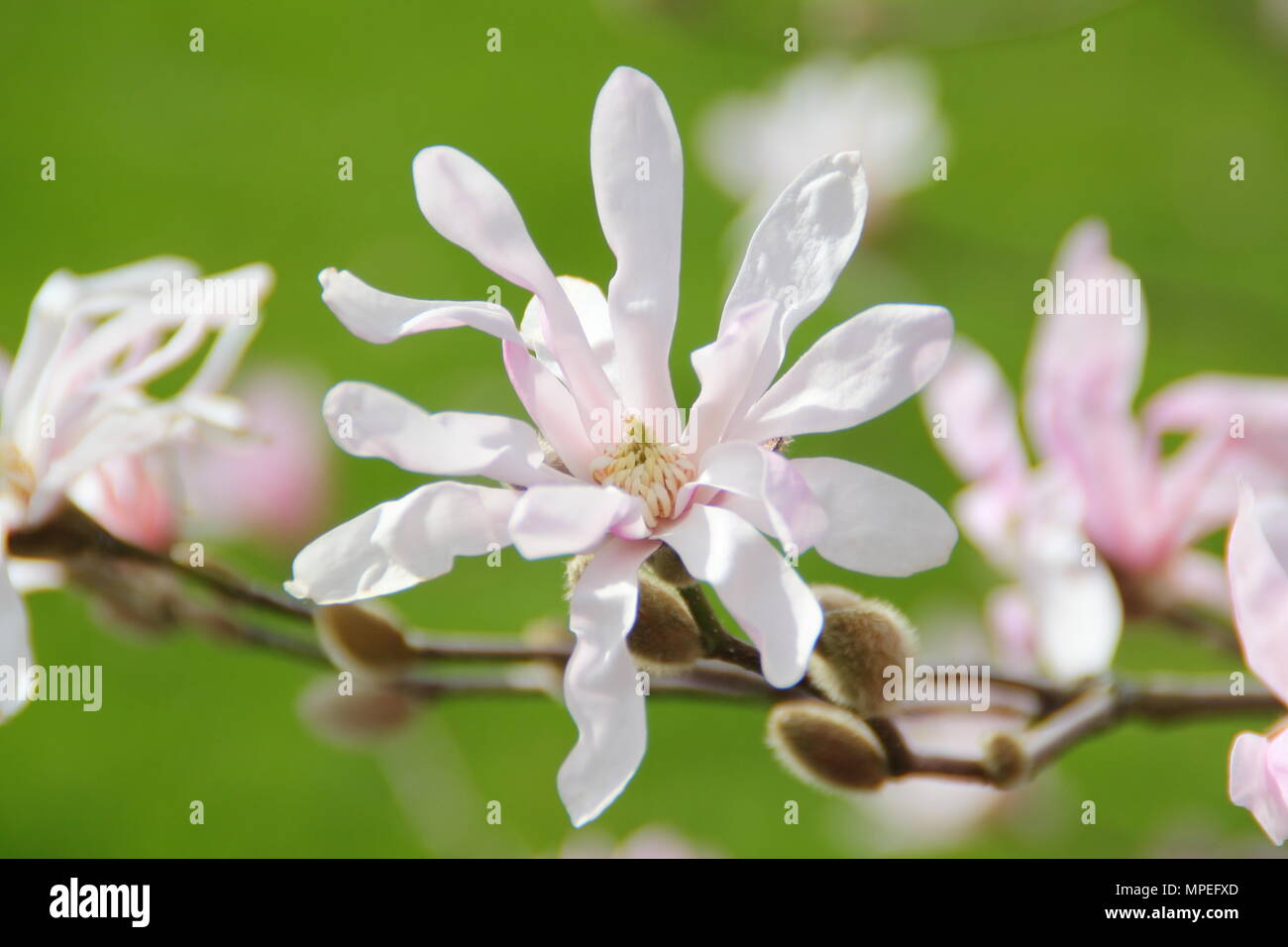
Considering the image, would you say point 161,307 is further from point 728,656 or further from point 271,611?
point 728,656

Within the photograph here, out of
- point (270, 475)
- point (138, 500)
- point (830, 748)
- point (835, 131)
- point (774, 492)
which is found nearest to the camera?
point (774, 492)

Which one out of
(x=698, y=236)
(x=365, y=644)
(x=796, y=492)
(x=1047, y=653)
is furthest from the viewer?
(x=698, y=236)

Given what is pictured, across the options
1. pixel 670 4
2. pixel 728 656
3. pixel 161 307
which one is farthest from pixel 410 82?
pixel 728 656

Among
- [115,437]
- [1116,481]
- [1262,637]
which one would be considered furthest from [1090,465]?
[115,437]

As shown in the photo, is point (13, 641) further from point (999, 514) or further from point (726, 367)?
point (999, 514)

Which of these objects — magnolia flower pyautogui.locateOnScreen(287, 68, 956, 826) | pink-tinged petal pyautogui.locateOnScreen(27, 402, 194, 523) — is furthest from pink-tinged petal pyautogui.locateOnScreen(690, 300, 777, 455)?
pink-tinged petal pyautogui.locateOnScreen(27, 402, 194, 523)

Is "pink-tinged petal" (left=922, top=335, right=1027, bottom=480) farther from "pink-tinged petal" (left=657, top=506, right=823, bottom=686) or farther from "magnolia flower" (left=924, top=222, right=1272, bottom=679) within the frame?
"pink-tinged petal" (left=657, top=506, right=823, bottom=686)
